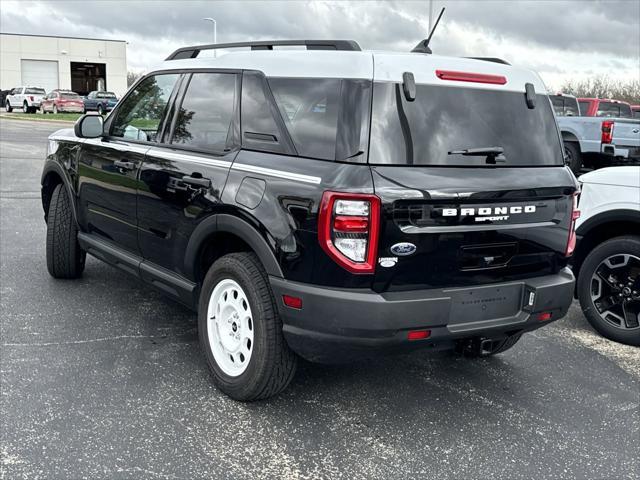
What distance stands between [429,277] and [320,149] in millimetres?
799

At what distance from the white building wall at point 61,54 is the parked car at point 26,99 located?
63.9 ft

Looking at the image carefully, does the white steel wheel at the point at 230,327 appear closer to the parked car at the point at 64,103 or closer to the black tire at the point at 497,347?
the black tire at the point at 497,347

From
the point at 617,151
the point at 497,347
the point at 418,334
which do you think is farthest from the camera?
the point at 617,151

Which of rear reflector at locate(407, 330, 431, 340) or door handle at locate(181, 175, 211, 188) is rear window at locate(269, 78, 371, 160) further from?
rear reflector at locate(407, 330, 431, 340)

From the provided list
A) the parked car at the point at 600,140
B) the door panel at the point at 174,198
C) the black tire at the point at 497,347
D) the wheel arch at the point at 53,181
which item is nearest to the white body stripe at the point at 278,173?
the door panel at the point at 174,198

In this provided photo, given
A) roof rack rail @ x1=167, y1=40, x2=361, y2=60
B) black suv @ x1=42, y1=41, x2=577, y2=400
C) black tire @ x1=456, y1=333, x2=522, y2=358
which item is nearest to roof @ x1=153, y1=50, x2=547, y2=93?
black suv @ x1=42, y1=41, x2=577, y2=400

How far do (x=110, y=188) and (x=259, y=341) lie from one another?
6.52 feet

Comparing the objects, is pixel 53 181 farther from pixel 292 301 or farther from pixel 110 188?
pixel 292 301

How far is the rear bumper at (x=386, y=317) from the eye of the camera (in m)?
2.91

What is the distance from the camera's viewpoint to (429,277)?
3020 millimetres

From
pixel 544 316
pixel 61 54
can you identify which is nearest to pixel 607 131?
pixel 544 316

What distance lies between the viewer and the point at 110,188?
15.0 ft

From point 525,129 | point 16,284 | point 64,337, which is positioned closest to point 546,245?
point 525,129

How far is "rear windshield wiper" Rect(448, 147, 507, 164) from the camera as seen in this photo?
3152 millimetres
